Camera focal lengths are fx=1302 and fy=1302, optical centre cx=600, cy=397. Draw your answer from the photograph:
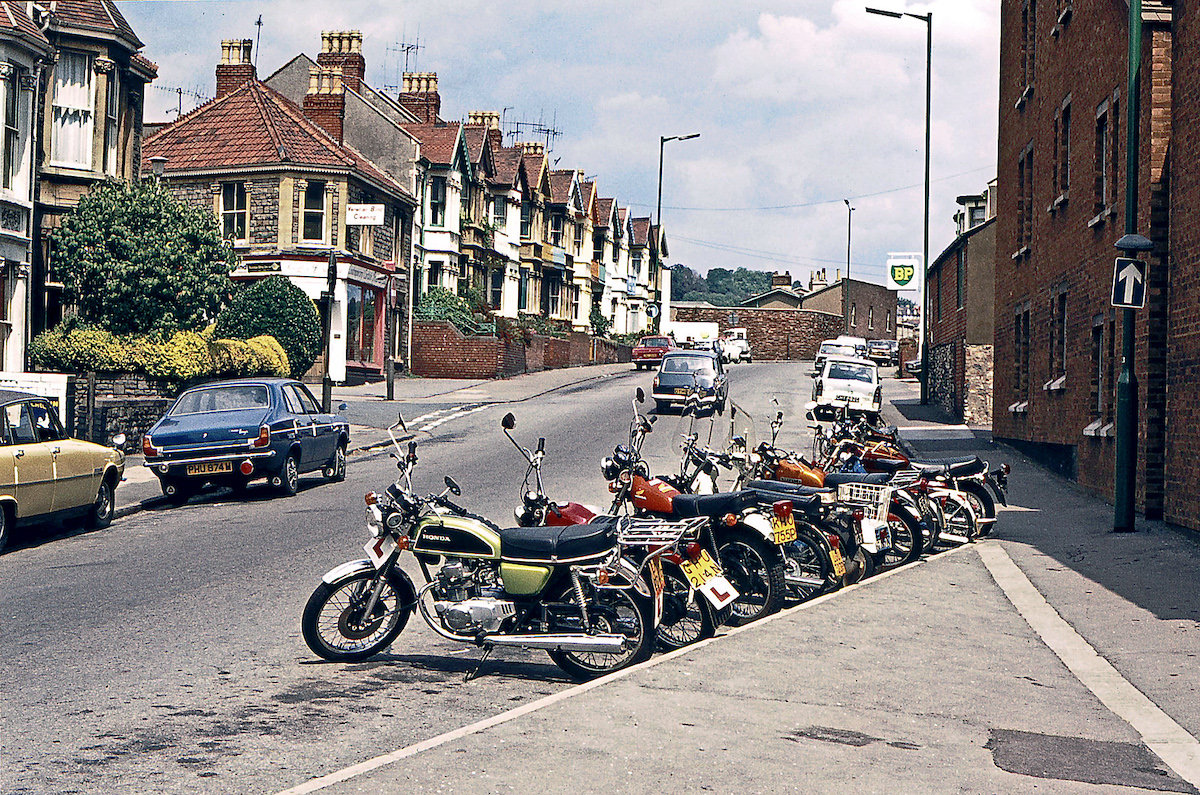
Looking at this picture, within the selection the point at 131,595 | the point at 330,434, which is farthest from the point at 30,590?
the point at 330,434

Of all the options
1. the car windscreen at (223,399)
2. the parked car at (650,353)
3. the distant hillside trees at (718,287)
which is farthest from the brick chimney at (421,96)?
the distant hillside trees at (718,287)

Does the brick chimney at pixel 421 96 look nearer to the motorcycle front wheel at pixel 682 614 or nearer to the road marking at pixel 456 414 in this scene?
the road marking at pixel 456 414

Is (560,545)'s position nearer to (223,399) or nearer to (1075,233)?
(223,399)

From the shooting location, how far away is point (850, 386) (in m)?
34.1

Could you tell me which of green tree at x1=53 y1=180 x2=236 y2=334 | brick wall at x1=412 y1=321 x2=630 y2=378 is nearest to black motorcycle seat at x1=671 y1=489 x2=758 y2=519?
green tree at x1=53 y1=180 x2=236 y2=334

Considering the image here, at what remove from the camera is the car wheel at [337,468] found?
63.7 ft

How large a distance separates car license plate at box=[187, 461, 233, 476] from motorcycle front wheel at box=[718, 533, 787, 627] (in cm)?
914

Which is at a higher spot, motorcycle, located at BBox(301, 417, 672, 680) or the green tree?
the green tree

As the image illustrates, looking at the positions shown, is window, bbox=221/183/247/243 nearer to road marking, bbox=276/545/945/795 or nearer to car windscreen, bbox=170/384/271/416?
car windscreen, bbox=170/384/271/416

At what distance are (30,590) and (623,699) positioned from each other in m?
6.09

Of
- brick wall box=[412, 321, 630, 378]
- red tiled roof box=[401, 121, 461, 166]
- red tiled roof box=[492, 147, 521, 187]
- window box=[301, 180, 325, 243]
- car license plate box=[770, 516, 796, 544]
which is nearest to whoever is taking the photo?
car license plate box=[770, 516, 796, 544]

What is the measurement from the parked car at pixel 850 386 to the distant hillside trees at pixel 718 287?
491 ft

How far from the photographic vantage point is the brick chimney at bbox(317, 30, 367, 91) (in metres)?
51.7

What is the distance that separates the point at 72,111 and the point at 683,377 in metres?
16.8
